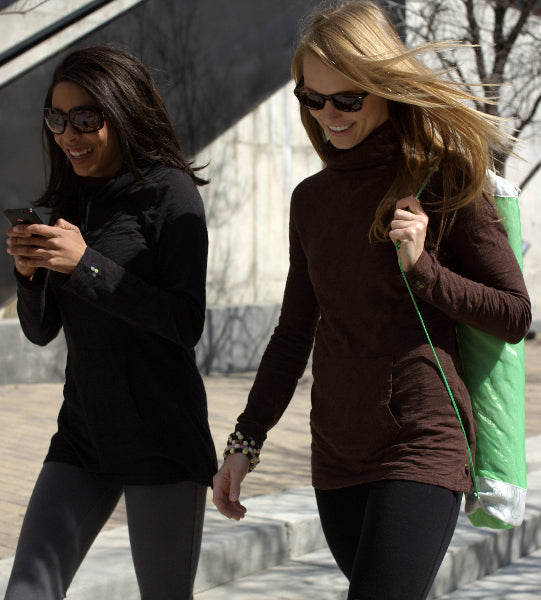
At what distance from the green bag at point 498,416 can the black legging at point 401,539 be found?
0.10 metres

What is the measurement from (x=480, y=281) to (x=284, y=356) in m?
0.56

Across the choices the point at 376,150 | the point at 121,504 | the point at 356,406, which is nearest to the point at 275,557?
the point at 121,504

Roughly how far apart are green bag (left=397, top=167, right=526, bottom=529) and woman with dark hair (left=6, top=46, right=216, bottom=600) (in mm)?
655

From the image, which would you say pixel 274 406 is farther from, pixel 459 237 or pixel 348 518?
pixel 459 237

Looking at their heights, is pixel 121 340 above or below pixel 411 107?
below

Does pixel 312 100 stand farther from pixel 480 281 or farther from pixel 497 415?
pixel 497 415

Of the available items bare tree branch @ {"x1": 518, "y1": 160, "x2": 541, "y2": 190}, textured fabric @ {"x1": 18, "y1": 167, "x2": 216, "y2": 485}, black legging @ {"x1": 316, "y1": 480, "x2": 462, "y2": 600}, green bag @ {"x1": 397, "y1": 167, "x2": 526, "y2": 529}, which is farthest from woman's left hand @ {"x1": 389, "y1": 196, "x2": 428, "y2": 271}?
bare tree branch @ {"x1": 518, "y1": 160, "x2": 541, "y2": 190}

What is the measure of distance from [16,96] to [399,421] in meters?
6.82

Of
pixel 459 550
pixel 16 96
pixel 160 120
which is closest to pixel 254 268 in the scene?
pixel 16 96

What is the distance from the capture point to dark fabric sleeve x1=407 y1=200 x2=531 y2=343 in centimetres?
213

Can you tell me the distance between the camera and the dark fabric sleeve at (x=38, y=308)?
259 centimetres

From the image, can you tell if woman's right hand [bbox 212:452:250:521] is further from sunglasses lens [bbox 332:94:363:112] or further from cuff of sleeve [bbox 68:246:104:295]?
sunglasses lens [bbox 332:94:363:112]

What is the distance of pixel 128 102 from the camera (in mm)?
2639

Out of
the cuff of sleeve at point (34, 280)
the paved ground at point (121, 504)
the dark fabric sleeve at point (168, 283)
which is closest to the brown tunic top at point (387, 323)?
the dark fabric sleeve at point (168, 283)
